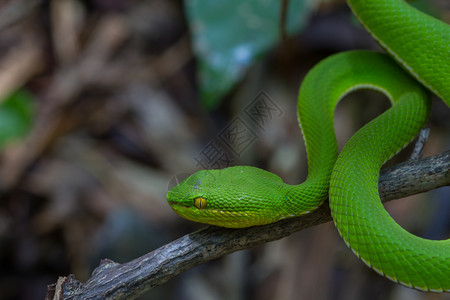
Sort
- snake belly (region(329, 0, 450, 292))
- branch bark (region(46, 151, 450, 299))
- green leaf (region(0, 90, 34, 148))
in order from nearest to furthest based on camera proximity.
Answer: snake belly (region(329, 0, 450, 292)) < branch bark (region(46, 151, 450, 299)) < green leaf (region(0, 90, 34, 148))

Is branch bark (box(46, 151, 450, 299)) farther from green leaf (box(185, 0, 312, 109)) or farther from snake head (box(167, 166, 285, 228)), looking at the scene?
green leaf (box(185, 0, 312, 109))

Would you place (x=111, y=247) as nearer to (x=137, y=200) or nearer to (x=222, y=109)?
(x=137, y=200)

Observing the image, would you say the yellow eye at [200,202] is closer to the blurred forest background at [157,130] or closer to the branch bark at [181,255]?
the branch bark at [181,255]

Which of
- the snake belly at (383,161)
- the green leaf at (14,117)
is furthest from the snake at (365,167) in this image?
the green leaf at (14,117)

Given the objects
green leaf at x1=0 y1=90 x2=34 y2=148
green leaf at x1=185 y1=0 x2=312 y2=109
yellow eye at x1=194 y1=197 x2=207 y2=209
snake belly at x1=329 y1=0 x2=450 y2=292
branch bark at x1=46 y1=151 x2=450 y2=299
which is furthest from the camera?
green leaf at x1=0 y1=90 x2=34 y2=148

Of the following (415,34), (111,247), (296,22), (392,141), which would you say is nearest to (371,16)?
(415,34)

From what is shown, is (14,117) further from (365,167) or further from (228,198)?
(365,167)

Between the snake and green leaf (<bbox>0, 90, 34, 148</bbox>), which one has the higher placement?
green leaf (<bbox>0, 90, 34, 148</bbox>)

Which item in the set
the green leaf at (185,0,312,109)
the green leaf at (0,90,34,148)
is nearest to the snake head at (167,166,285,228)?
the green leaf at (185,0,312,109)
